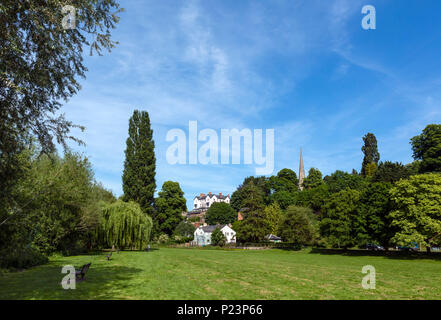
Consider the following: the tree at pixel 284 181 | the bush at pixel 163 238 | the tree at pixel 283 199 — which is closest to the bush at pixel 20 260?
the bush at pixel 163 238

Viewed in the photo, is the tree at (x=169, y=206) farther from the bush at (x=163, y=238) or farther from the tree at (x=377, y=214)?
the tree at (x=377, y=214)

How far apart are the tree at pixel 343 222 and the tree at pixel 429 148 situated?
89.6 feet

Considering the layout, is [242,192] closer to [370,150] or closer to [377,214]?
[370,150]

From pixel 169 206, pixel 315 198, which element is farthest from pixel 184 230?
pixel 315 198

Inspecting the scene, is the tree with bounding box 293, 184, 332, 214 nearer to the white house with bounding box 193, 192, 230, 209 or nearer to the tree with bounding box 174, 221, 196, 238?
the tree with bounding box 174, 221, 196, 238

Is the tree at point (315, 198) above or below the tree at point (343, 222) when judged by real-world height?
above

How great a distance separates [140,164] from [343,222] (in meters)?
36.7

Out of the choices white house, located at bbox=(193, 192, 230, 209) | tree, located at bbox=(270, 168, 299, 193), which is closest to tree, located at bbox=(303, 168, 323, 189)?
tree, located at bbox=(270, 168, 299, 193)

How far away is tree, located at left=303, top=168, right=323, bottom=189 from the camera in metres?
107

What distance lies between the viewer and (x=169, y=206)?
79.6 m

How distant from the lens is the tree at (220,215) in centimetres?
11450
